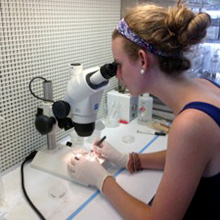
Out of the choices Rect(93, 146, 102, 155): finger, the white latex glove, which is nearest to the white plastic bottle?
Rect(93, 146, 102, 155): finger

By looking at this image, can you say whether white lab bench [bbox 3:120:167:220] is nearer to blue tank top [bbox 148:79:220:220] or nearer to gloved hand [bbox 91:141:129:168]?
gloved hand [bbox 91:141:129:168]

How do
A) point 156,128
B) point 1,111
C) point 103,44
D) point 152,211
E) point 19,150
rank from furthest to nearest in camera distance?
1. point 103,44
2. point 156,128
3. point 19,150
4. point 1,111
5. point 152,211

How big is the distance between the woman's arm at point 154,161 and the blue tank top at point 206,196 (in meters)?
0.28

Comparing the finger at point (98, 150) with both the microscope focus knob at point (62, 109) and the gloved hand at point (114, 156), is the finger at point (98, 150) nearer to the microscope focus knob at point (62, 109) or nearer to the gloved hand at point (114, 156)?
the gloved hand at point (114, 156)

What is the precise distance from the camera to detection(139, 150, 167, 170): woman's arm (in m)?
1.13

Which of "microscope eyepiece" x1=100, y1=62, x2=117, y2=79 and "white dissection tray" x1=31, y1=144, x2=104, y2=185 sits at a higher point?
"microscope eyepiece" x1=100, y1=62, x2=117, y2=79

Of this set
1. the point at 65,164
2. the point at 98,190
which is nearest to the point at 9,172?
the point at 65,164

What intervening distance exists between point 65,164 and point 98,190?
0.21 meters

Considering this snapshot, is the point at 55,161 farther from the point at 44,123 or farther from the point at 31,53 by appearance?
the point at 31,53

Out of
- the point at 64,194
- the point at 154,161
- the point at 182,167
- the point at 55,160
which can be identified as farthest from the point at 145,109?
the point at 182,167

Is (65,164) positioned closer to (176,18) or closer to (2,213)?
(2,213)

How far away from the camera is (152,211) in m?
0.78

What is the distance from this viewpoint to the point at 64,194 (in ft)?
3.28

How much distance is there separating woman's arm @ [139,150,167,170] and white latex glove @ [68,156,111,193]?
207 millimetres
